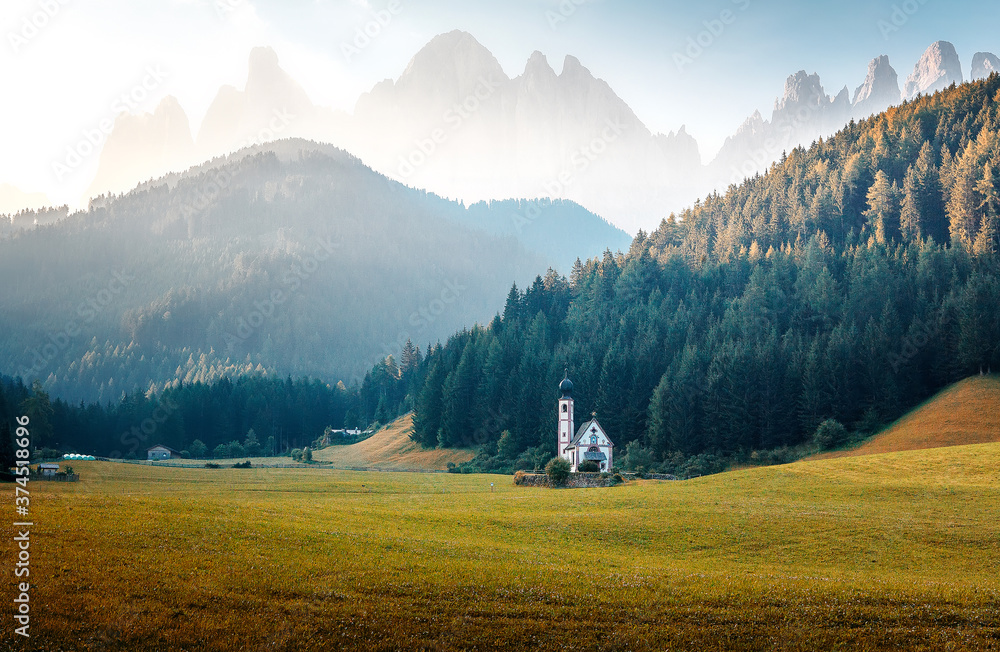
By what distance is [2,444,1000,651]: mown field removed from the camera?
17.5m

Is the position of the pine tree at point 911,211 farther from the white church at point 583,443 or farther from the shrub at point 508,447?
the shrub at point 508,447

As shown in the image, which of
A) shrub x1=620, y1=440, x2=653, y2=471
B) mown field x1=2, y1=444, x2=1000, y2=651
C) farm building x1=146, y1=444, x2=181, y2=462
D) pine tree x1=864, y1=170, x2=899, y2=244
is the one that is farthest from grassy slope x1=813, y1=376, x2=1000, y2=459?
farm building x1=146, y1=444, x2=181, y2=462

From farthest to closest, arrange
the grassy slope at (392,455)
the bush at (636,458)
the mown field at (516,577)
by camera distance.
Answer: the grassy slope at (392,455), the bush at (636,458), the mown field at (516,577)

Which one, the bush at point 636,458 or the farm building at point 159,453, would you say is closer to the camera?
the bush at point 636,458

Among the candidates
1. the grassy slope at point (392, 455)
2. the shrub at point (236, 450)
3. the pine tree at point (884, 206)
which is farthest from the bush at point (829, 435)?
the shrub at point (236, 450)

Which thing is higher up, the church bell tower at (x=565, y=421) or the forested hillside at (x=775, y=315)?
the forested hillside at (x=775, y=315)

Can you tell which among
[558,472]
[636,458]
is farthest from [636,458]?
[558,472]

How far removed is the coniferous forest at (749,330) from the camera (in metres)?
93.8

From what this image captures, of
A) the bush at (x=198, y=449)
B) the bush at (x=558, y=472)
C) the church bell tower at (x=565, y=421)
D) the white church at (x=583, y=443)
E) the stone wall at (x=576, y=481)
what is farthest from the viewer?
the bush at (x=198, y=449)

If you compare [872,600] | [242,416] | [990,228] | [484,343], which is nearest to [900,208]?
[990,228]

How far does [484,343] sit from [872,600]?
123532 mm

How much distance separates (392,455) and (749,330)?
7381 centimetres

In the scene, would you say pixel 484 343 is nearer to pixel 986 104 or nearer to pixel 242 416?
pixel 242 416

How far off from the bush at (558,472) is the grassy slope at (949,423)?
34856 millimetres
